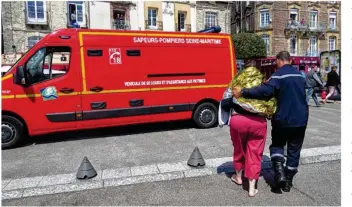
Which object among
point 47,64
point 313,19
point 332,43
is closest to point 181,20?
point 47,64

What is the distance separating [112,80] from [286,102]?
13.7 feet

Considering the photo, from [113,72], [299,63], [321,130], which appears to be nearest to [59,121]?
[113,72]

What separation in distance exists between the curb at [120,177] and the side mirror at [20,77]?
2.47 metres

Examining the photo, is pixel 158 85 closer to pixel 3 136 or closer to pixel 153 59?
pixel 153 59

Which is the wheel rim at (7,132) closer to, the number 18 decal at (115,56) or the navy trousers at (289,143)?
the number 18 decal at (115,56)

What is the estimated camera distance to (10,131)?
5.95 m

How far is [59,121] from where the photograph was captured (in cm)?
Answer: 625

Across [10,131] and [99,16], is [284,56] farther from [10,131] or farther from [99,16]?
[99,16]

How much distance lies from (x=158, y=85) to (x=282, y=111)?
3.96 m

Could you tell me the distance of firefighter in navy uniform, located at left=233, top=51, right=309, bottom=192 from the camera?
345 centimetres

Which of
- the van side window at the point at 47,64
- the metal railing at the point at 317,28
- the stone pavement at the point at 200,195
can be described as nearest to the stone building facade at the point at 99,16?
the van side window at the point at 47,64

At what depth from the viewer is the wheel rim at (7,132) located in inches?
232

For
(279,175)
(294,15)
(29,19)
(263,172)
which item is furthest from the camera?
(294,15)

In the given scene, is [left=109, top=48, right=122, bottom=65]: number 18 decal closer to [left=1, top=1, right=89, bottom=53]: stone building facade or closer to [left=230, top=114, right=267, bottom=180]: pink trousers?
[left=230, top=114, right=267, bottom=180]: pink trousers
